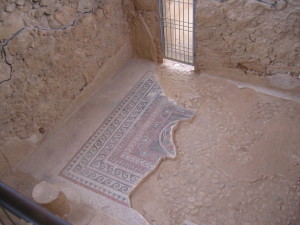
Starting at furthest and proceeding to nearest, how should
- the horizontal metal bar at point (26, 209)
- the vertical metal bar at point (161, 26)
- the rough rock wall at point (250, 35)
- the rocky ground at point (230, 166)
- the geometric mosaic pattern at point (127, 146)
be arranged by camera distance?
the vertical metal bar at point (161, 26), the rough rock wall at point (250, 35), the geometric mosaic pattern at point (127, 146), the rocky ground at point (230, 166), the horizontal metal bar at point (26, 209)

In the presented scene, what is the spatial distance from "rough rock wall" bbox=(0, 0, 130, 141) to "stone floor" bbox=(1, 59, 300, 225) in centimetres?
24

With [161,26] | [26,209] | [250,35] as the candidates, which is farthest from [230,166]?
[26,209]

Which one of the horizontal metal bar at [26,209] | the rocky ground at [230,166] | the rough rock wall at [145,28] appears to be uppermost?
the horizontal metal bar at [26,209]

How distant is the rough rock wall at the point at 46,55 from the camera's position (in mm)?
2736

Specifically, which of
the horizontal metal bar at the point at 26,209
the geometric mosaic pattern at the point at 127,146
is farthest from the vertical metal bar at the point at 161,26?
the horizontal metal bar at the point at 26,209

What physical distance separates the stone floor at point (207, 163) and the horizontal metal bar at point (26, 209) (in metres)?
1.59

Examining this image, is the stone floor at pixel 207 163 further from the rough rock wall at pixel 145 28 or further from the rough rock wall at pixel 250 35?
the rough rock wall at pixel 145 28

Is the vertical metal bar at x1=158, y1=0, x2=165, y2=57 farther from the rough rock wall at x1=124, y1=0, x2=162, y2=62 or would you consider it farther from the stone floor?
the stone floor

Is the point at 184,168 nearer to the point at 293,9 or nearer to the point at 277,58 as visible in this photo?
the point at 277,58

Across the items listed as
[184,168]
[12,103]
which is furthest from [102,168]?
[12,103]

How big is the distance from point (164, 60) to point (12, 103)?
6.43ft

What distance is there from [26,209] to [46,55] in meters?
2.24

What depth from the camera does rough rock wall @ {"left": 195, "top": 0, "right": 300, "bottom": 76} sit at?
3084 mm

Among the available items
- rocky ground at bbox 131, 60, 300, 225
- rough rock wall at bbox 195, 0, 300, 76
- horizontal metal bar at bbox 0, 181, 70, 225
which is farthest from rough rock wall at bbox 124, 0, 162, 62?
horizontal metal bar at bbox 0, 181, 70, 225
